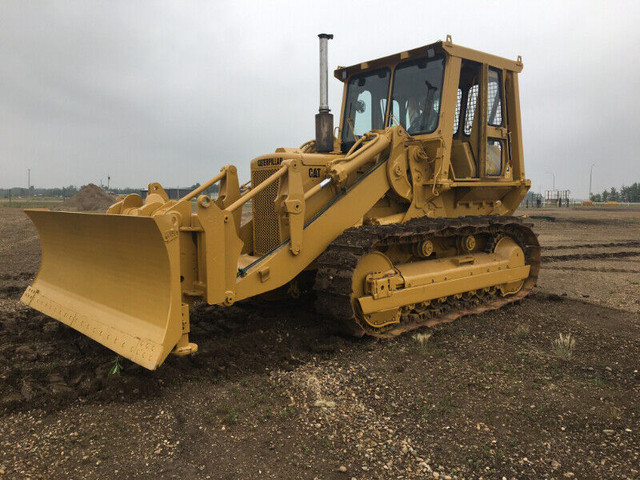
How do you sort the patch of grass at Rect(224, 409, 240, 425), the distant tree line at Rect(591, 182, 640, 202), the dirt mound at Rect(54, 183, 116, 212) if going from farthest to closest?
the distant tree line at Rect(591, 182, 640, 202) < the dirt mound at Rect(54, 183, 116, 212) < the patch of grass at Rect(224, 409, 240, 425)

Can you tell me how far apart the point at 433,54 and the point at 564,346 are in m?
4.18

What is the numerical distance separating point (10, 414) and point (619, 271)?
→ 1199 centimetres

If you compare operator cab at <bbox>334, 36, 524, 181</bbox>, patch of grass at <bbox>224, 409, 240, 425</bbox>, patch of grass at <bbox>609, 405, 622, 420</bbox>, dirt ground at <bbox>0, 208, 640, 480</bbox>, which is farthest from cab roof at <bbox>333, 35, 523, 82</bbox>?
patch of grass at <bbox>224, 409, 240, 425</bbox>

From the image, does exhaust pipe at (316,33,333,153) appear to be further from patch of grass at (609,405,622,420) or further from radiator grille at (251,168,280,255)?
patch of grass at (609,405,622,420)

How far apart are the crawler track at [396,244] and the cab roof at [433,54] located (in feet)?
7.68

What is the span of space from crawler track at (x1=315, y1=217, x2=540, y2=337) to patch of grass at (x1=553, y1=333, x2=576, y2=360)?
133cm

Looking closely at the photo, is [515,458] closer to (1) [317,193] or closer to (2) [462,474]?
(2) [462,474]

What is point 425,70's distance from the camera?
7039mm

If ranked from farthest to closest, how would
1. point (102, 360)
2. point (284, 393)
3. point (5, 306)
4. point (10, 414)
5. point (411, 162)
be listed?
point (5, 306) → point (411, 162) → point (102, 360) → point (284, 393) → point (10, 414)

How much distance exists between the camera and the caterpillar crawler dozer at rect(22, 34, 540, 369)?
4.79m

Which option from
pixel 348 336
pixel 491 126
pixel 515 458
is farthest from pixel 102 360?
pixel 491 126

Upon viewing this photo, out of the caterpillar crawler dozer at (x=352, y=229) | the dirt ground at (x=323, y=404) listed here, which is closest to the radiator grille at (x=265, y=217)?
the caterpillar crawler dozer at (x=352, y=229)

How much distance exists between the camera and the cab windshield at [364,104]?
753 centimetres

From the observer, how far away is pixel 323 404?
425 centimetres
